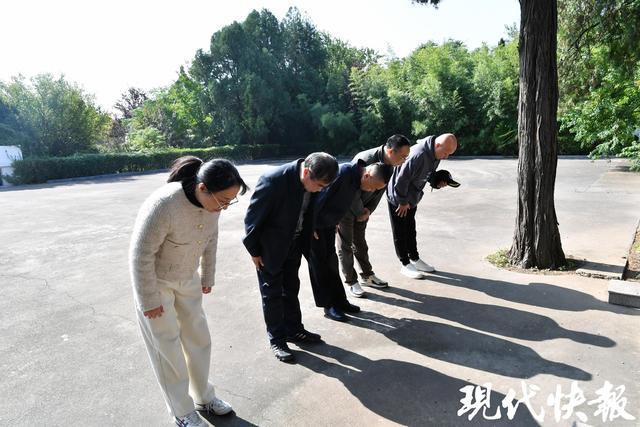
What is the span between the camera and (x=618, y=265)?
4.56 metres

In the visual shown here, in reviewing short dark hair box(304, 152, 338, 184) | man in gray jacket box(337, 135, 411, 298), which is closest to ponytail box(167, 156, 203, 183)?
short dark hair box(304, 152, 338, 184)

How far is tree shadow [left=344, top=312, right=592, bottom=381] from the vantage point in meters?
2.78

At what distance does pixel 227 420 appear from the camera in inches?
95.7

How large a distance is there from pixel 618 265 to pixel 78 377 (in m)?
5.17

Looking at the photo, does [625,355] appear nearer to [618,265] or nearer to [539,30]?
[618,265]

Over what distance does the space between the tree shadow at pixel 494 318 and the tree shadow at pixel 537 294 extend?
29cm

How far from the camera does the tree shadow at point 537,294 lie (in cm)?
365

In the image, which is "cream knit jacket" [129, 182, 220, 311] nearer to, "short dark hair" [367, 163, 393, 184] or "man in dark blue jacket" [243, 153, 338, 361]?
"man in dark blue jacket" [243, 153, 338, 361]

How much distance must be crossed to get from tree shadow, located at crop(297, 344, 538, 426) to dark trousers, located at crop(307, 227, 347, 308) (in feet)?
1.78

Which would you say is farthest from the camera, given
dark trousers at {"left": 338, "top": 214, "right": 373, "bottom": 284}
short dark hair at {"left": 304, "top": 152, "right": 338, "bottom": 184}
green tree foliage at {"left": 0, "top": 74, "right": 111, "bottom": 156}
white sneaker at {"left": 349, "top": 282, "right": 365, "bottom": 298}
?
green tree foliage at {"left": 0, "top": 74, "right": 111, "bottom": 156}

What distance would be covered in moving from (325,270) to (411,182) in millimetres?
1465

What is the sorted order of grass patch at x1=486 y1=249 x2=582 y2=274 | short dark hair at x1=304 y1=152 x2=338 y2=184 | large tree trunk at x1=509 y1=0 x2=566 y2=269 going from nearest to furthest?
short dark hair at x1=304 y1=152 x2=338 y2=184 < large tree trunk at x1=509 y1=0 x2=566 y2=269 < grass patch at x1=486 y1=249 x2=582 y2=274

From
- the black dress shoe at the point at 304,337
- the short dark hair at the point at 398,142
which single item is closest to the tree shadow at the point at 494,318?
the black dress shoe at the point at 304,337

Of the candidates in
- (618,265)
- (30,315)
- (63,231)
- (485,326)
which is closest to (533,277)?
(618,265)
